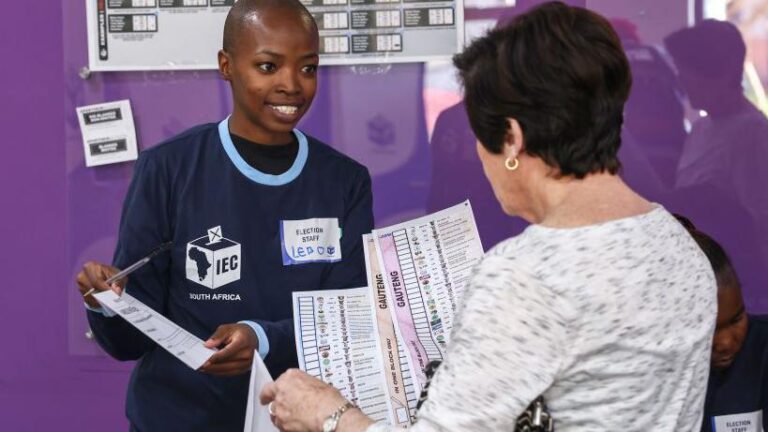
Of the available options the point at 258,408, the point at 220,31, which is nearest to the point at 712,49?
the point at 220,31

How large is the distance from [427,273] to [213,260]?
427mm

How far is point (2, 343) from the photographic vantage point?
280cm

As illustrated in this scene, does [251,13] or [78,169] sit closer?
[251,13]

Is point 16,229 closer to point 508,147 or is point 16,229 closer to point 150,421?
point 150,421

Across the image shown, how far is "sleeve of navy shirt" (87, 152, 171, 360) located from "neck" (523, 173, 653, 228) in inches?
35.0

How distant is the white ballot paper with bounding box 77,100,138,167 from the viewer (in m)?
2.68

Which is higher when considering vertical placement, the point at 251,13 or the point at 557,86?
the point at 251,13

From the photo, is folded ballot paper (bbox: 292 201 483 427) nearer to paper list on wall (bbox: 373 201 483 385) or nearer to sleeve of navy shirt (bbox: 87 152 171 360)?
paper list on wall (bbox: 373 201 483 385)

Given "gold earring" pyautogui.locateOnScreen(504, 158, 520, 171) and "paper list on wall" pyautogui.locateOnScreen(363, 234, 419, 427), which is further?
"paper list on wall" pyautogui.locateOnScreen(363, 234, 419, 427)

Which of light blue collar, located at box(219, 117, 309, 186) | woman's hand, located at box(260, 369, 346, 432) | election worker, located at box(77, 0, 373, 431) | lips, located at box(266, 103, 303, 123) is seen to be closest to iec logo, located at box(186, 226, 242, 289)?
election worker, located at box(77, 0, 373, 431)

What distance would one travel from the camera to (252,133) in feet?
6.59

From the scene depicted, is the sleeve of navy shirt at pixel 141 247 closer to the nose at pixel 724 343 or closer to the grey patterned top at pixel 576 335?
the grey patterned top at pixel 576 335

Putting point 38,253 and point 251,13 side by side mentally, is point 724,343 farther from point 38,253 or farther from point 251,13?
point 38,253

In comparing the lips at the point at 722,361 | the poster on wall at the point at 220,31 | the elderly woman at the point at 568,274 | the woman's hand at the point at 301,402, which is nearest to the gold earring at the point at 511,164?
the elderly woman at the point at 568,274
